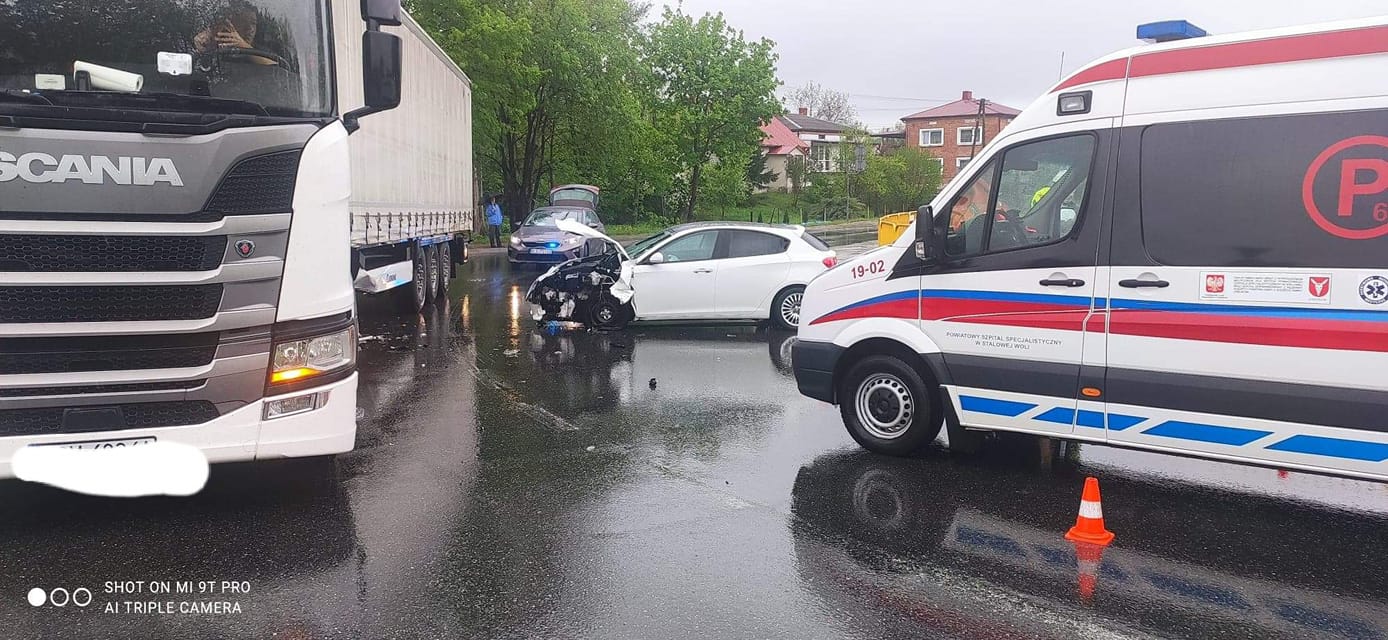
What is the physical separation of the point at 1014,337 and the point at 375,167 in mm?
8064

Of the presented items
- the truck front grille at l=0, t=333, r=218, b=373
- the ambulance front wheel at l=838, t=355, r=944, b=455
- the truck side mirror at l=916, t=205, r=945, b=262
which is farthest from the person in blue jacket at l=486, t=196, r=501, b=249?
the truck front grille at l=0, t=333, r=218, b=373

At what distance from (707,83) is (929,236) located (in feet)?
139

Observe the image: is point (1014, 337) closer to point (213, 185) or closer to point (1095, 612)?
point (1095, 612)

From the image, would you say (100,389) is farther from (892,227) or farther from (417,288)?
(892,227)

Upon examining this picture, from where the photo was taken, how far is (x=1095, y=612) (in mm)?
4180

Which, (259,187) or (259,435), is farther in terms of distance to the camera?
(259,435)

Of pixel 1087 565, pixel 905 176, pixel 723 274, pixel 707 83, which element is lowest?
pixel 1087 565


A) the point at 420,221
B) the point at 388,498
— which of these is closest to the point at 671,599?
the point at 388,498

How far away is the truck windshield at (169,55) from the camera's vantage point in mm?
4844

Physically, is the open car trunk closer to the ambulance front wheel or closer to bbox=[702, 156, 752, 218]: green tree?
the ambulance front wheel

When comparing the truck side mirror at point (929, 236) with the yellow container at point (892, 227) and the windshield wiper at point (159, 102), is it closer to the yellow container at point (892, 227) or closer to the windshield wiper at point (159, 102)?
the windshield wiper at point (159, 102)

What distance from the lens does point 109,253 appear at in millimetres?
4641

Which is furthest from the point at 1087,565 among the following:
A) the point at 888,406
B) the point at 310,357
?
the point at 310,357

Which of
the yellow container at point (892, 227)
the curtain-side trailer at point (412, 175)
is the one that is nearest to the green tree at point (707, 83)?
the yellow container at point (892, 227)
